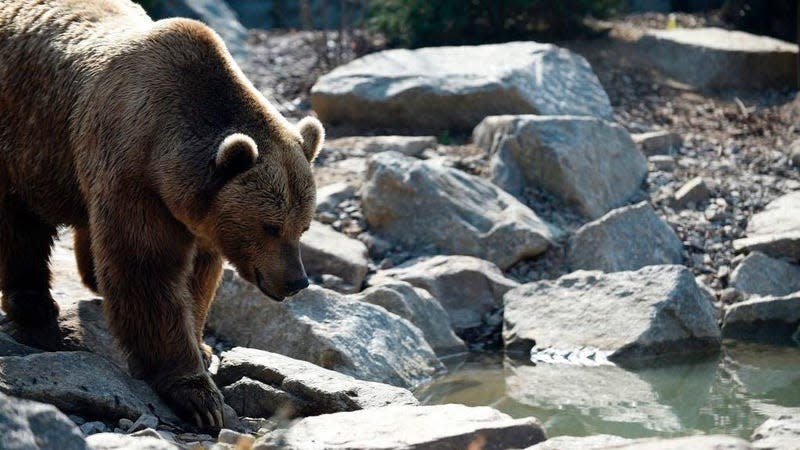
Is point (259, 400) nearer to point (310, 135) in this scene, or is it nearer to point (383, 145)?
point (310, 135)

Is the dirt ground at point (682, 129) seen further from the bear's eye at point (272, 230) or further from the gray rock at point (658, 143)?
the bear's eye at point (272, 230)

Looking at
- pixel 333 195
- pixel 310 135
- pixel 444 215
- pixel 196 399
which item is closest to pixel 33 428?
pixel 196 399

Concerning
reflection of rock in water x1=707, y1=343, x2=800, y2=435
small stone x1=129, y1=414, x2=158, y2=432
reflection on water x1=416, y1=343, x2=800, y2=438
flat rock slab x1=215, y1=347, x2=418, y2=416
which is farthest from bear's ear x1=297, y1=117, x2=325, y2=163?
reflection of rock in water x1=707, y1=343, x2=800, y2=435

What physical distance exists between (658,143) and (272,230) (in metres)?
7.34

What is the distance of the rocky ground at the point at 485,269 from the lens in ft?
18.3

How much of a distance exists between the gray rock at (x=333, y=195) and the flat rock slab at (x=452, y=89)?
1933 millimetres

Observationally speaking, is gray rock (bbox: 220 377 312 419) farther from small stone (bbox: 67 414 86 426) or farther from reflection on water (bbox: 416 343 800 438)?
reflection on water (bbox: 416 343 800 438)

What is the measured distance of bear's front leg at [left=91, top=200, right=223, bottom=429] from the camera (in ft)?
20.2

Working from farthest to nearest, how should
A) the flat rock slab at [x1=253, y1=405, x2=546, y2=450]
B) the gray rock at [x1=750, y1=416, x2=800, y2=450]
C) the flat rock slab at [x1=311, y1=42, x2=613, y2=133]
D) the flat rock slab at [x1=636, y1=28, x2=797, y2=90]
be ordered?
the flat rock slab at [x1=636, y1=28, x2=797, y2=90] < the flat rock slab at [x1=311, y1=42, x2=613, y2=133] < the gray rock at [x1=750, y1=416, x2=800, y2=450] < the flat rock slab at [x1=253, y1=405, x2=546, y2=450]

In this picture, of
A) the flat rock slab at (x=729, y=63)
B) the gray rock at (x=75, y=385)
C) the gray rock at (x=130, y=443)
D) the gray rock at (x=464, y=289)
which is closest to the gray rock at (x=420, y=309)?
the gray rock at (x=464, y=289)

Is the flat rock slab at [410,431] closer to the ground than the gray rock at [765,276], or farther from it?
farther from it

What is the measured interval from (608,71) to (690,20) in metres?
3.41

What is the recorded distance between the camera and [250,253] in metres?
6.20

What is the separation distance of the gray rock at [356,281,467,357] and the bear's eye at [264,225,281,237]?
103 inches
